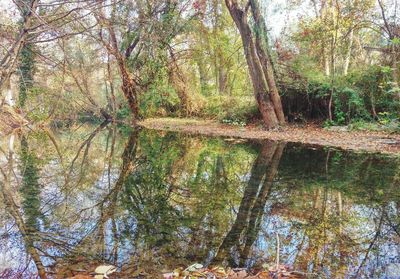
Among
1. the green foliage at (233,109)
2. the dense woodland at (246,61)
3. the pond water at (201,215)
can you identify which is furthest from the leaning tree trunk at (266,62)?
the pond water at (201,215)

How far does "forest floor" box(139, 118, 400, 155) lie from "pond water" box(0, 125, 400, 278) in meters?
1.52

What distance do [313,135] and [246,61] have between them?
18.6ft

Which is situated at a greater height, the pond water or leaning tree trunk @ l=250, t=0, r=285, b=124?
leaning tree trunk @ l=250, t=0, r=285, b=124

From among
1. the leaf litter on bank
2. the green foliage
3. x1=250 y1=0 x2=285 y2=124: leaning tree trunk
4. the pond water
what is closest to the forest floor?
the green foliage

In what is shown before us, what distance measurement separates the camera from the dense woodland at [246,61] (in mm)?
10945

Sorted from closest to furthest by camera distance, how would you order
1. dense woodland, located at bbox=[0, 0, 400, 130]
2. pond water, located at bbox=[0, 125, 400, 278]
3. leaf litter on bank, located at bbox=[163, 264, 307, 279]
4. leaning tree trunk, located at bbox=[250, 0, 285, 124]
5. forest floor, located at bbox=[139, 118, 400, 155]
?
leaf litter on bank, located at bbox=[163, 264, 307, 279] → pond water, located at bbox=[0, 125, 400, 278] → forest floor, located at bbox=[139, 118, 400, 155] → dense woodland, located at bbox=[0, 0, 400, 130] → leaning tree trunk, located at bbox=[250, 0, 285, 124]

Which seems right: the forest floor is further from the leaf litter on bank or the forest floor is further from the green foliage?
the leaf litter on bank

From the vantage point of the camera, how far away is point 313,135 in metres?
10.2

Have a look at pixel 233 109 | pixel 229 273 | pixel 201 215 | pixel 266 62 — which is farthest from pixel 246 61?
pixel 229 273

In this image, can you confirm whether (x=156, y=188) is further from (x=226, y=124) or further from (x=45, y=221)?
(x=226, y=124)

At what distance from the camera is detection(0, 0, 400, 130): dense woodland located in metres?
10.9

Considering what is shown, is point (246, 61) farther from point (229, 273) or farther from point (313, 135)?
point (229, 273)

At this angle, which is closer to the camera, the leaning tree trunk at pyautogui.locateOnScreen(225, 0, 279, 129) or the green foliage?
the leaning tree trunk at pyautogui.locateOnScreen(225, 0, 279, 129)

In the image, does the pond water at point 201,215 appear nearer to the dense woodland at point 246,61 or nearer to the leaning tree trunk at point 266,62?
the dense woodland at point 246,61
